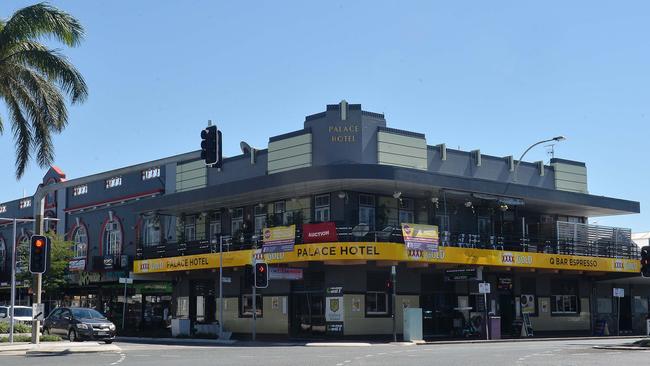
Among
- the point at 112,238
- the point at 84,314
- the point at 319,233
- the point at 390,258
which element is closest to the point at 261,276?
the point at 319,233

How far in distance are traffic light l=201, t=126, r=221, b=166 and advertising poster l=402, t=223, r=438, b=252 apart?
1751cm

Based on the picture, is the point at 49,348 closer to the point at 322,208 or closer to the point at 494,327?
the point at 322,208

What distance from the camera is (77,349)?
2688cm

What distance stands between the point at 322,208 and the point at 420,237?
5.50 meters

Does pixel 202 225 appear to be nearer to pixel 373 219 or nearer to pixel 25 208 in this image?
pixel 373 219

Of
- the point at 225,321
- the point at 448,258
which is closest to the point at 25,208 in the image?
the point at 225,321

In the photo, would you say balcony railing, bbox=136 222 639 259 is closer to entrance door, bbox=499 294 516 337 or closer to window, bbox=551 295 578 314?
entrance door, bbox=499 294 516 337

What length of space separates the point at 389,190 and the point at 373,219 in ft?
5.24

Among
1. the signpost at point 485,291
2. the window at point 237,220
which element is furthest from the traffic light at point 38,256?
the signpost at point 485,291

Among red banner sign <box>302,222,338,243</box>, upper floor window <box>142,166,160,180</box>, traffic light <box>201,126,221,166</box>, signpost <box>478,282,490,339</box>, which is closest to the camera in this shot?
traffic light <box>201,126,221,166</box>

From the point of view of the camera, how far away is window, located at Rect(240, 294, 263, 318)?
41219 millimetres

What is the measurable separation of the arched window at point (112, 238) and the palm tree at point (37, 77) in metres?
22.6

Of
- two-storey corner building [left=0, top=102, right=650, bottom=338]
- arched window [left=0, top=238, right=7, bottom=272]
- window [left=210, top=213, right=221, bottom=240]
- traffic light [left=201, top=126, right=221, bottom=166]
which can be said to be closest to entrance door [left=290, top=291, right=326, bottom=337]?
two-storey corner building [left=0, top=102, right=650, bottom=338]

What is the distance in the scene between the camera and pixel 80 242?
56688 millimetres
